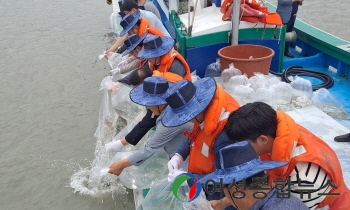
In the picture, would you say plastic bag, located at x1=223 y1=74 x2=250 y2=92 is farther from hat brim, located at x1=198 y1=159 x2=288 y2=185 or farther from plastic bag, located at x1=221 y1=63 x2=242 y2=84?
hat brim, located at x1=198 y1=159 x2=288 y2=185

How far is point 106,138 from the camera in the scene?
4.18m

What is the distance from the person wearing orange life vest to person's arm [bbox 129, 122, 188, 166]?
1.17 feet

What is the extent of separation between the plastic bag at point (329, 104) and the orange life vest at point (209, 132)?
1.99 meters

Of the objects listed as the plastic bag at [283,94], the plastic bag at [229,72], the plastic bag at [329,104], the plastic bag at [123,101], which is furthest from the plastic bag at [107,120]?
the plastic bag at [329,104]

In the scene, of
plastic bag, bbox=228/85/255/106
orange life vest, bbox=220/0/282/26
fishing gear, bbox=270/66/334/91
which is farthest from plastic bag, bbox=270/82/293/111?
orange life vest, bbox=220/0/282/26

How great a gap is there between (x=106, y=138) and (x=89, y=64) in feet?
13.1

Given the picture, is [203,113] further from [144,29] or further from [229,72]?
[144,29]

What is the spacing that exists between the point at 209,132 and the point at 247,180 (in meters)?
0.66

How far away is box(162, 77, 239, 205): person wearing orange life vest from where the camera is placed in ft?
6.31

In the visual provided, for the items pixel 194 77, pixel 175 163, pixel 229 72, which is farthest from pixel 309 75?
pixel 175 163

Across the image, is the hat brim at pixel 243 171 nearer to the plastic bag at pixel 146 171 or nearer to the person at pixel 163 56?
the plastic bag at pixel 146 171

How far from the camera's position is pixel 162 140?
2.54 meters

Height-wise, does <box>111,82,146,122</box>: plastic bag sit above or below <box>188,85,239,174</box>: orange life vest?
below

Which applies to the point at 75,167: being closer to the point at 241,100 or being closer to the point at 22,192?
the point at 22,192
